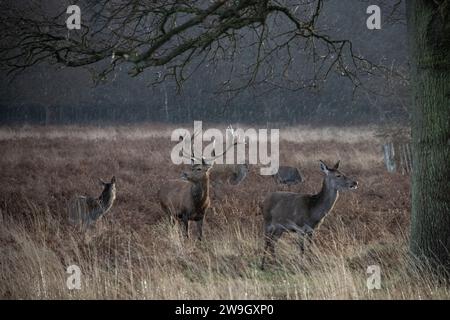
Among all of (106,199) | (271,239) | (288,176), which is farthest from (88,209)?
(288,176)

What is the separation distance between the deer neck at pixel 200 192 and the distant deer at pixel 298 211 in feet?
6.46

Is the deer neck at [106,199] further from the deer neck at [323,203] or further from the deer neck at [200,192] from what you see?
the deer neck at [323,203]

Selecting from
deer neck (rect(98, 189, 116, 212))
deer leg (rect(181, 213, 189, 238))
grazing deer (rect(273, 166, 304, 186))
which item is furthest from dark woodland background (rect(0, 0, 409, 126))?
deer leg (rect(181, 213, 189, 238))

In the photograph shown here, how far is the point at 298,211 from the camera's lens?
9391mm

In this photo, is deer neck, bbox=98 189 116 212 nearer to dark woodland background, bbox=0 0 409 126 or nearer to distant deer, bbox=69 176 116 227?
distant deer, bbox=69 176 116 227

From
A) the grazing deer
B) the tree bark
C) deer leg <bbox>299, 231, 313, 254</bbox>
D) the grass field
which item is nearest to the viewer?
the grass field

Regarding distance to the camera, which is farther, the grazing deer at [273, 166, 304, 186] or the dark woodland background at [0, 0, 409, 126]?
the dark woodland background at [0, 0, 409, 126]

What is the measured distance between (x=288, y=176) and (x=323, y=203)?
8086 millimetres

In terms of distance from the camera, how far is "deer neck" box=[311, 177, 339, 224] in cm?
938

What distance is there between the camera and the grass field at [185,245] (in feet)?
22.7

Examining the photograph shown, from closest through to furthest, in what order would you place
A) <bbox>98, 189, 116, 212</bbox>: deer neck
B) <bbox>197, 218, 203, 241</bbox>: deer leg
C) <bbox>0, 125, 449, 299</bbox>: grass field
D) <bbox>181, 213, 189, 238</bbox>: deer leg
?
<bbox>0, 125, 449, 299</bbox>: grass field → <bbox>197, 218, 203, 241</bbox>: deer leg → <bbox>181, 213, 189, 238</bbox>: deer leg → <bbox>98, 189, 116, 212</bbox>: deer neck

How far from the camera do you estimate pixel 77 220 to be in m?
11.2

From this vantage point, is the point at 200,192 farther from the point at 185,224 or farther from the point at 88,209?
the point at 88,209
